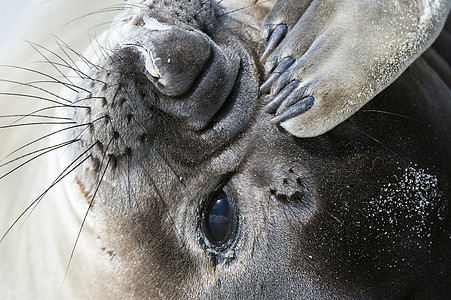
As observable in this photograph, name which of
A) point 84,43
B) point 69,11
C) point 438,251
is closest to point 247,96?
point 438,251

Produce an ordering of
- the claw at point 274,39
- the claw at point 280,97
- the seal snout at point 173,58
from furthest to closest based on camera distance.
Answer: the claw at point 274,39 < the claw at point 280,97 < the seal snout at point 173,58

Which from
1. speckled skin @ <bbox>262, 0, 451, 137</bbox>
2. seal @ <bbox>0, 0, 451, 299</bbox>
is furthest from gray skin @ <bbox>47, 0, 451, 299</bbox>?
speckled skin @ <bbox>262, 0, 451, 137</bbox>

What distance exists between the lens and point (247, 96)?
2.07m

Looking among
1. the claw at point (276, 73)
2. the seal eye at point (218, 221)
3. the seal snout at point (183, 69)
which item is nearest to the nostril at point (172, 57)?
the seal snout at point (183, 69)

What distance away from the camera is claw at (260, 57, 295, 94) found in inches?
80.4

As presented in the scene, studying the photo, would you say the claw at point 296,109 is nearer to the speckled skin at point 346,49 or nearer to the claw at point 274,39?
the speckled skin at point 346,49

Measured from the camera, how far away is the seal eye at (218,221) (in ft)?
6.53

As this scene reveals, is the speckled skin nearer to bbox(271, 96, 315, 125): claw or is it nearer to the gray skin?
bbox(271, 96, 315, 125): claw

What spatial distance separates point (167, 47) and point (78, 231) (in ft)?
3.53

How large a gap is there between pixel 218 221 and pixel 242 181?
6.7 inches

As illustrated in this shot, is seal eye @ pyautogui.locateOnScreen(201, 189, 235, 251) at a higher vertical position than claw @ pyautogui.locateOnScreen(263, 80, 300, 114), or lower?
lower

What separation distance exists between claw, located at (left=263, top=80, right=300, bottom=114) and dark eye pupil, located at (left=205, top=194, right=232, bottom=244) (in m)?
0.36

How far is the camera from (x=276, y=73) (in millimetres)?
2043

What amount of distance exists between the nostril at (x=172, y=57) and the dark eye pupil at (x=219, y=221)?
0.42 m
